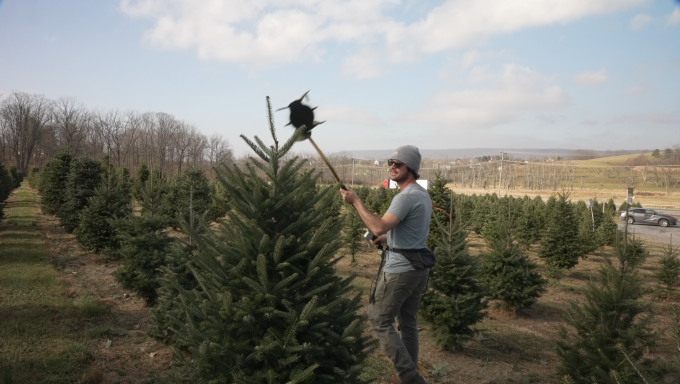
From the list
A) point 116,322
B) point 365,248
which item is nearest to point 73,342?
point 116,322

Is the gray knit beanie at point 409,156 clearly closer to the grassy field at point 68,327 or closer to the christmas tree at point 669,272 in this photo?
the grassy field at point 68,327

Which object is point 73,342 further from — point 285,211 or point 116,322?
point 285,211

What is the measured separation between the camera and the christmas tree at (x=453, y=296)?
637 centimetres

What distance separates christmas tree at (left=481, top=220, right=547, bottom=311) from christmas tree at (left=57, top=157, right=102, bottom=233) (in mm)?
13689

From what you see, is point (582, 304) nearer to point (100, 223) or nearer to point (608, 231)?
point (100, 223)

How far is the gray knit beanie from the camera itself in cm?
356

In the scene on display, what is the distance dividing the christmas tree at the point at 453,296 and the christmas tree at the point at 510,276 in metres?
2.21

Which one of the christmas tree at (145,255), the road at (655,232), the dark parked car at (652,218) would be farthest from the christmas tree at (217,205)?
the dark parked car at (652,218)

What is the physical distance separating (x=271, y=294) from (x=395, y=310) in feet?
4.10

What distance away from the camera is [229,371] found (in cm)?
262

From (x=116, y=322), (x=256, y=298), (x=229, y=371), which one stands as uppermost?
(x=256, y=298)

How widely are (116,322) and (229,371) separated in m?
5.14

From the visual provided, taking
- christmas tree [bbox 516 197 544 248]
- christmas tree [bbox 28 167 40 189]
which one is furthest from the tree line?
christmas tree [bbox 516 197 544 248]

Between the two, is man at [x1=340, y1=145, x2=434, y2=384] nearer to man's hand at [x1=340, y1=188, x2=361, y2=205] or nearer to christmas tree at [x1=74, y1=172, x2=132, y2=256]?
man's hand at [x1=340, y1=188, x2=361, y2=205]
